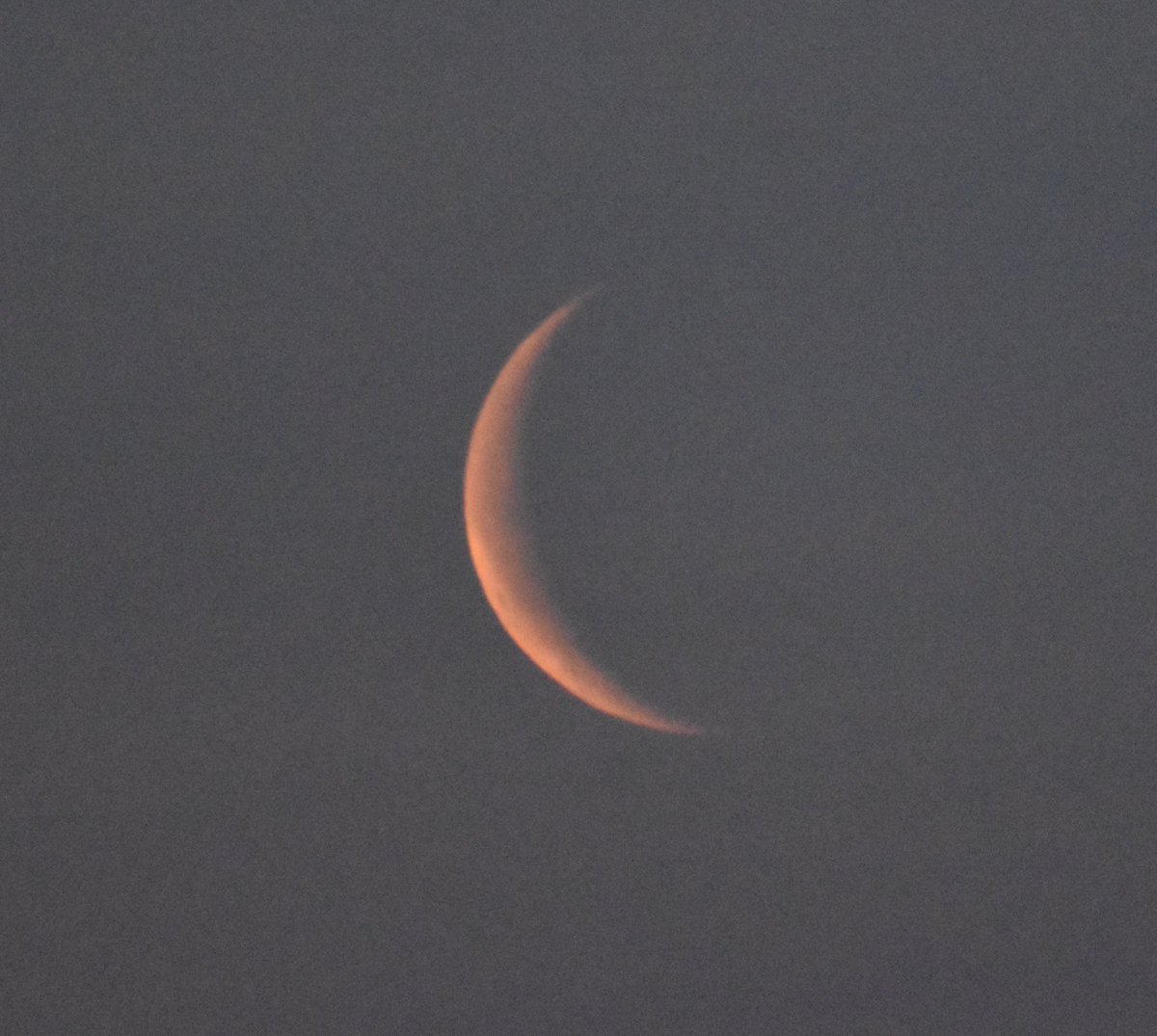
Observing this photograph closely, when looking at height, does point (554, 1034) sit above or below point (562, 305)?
below

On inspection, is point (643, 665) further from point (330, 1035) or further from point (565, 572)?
point (330, 1035)

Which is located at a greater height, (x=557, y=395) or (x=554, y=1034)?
(x=557, y=395)

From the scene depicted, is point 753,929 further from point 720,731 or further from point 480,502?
point 480,502

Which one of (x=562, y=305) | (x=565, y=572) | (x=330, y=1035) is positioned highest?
(x=562, y=305)

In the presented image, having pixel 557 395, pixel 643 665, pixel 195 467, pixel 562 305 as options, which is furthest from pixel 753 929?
pixel 195 467

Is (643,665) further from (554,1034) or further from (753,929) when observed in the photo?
(554,1034)

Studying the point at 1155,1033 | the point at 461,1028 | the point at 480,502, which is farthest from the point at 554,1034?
the point at 1155,1033
